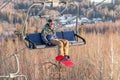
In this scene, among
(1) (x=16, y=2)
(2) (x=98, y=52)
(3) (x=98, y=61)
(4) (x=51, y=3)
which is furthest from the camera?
(1) (x=16, y=2)

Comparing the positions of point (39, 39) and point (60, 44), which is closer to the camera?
point (60, 44)

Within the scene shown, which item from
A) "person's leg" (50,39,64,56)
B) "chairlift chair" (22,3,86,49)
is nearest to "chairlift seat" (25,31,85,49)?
"chairlift chair" (22,3,86,49)

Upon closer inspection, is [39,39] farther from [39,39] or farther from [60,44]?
[60,44]

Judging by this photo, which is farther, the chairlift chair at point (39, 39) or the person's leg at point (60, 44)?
the person's leg at point (60, 44)

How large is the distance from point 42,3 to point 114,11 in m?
34.2

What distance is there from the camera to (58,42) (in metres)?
6.31

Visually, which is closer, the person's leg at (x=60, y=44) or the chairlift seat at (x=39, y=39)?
the chairlift seat at (x=39, y=39)

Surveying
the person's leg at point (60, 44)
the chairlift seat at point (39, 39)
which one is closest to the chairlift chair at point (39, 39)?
the chairlift seat at point (39, 39)

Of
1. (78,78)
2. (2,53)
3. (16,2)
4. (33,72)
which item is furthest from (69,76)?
(16,2)

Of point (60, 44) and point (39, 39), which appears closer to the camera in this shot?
point (60, 44)

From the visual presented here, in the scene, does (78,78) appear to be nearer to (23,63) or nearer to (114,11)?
(23,63)

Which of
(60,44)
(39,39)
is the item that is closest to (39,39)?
(39,39)

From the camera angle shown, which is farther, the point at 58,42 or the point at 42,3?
the point at 58,42

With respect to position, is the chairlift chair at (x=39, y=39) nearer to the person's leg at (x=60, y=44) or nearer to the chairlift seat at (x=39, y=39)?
the chairlift seat at (x=39, y=39)
